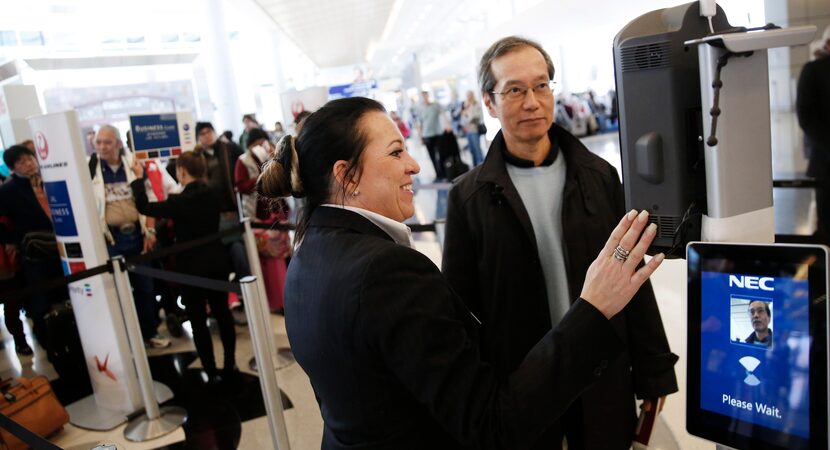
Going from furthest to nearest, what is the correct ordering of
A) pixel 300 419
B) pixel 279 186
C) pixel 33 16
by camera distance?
pixel 33 16 < pixel 300 419 < pixel 279 186

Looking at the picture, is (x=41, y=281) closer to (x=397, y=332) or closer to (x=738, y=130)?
(x=397, y=332)

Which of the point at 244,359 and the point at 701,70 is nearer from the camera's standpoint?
the point at 701,70

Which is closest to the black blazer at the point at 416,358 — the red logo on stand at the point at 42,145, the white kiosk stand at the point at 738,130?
the white kiosk stand at the point at 738,130

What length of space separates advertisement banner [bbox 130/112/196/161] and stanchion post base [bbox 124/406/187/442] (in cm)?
203

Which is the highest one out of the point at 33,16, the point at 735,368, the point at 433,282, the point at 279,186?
the point at 33,16

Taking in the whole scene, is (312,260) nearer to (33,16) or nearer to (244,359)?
(244,359)

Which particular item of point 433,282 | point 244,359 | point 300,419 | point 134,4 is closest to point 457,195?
point 433,282

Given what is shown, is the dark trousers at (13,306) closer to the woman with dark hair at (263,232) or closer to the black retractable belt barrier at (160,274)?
the black retractable belt barrier at (160,274)

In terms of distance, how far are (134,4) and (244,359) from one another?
20.4ft

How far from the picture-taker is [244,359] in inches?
185

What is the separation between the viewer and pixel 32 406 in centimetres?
357

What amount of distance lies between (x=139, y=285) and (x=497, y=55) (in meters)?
4.21

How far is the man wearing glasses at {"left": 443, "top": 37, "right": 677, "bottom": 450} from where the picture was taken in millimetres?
1746

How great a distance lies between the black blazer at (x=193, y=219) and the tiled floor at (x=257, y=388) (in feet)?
2.83
